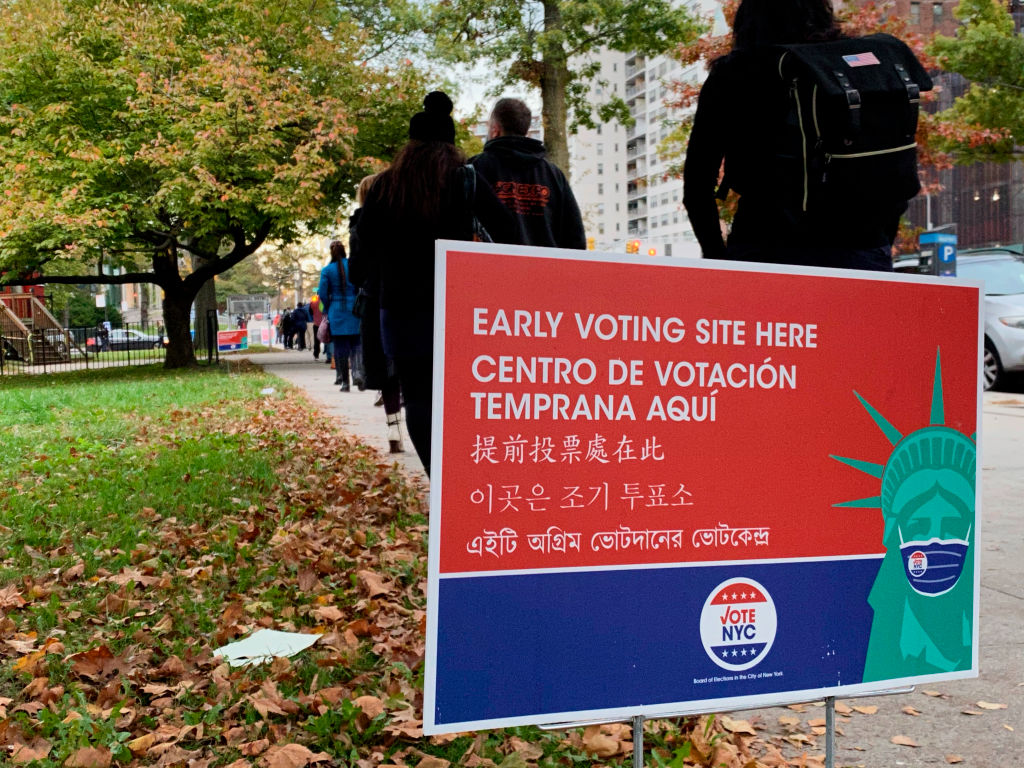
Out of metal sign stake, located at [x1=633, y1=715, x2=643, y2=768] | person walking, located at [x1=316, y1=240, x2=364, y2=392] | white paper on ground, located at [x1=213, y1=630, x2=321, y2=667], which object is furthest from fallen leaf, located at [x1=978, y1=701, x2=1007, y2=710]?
person walking, located at [x1=316, y1=240, x2=364, y2=392]

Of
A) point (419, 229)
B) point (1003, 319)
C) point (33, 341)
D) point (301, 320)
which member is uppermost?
point (419, 229)

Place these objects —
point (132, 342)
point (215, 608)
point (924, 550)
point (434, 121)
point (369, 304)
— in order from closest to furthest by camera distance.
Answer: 1. point (924, 550)
2. point (215, 608)
3. point (434, 121)
4. point (369, 304)
5. point (132, 342)

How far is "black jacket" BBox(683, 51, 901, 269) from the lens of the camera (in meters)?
2.87

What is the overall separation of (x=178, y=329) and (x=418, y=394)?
2206 centimetres

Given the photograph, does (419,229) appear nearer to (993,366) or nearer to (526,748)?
(526,748)

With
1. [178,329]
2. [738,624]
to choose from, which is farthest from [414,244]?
[178,329]

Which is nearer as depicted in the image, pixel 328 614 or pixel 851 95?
pixel 851 95

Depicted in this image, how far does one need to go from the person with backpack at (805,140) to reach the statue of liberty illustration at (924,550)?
1.99 feet

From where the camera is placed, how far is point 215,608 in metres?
4.13

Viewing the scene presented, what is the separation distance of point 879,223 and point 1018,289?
12.0 m

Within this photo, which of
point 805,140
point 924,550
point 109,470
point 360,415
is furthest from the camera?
point 360,415

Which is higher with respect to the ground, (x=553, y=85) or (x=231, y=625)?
(x=553, y=85)

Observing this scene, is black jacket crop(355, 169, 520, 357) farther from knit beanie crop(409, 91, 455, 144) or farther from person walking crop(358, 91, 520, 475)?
knit beanie crop(409, 91, 455, 144)

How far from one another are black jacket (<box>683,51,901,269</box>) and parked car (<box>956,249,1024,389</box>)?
10314mm
